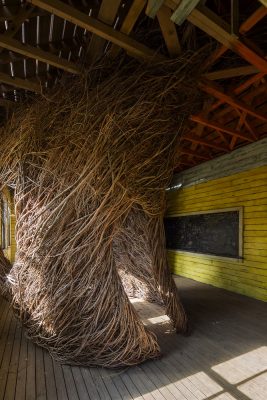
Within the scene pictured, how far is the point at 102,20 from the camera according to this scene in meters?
1.83

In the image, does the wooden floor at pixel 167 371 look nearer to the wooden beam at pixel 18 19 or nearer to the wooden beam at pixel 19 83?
the wooden beam at pixel 19 83

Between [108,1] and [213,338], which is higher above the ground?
[108,1]

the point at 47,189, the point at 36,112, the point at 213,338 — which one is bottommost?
the point at 213,338

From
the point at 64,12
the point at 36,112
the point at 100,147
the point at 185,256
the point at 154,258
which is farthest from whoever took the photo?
the point at 185,256

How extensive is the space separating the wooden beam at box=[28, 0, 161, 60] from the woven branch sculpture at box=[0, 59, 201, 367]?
139mm

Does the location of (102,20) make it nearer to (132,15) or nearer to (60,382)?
(132,15)

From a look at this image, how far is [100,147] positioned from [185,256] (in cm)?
518

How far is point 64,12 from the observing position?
1.64m

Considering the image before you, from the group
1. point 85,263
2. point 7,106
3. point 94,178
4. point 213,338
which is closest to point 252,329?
point 213,338

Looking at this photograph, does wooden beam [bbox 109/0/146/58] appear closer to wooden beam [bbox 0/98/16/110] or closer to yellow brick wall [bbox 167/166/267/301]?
wooden beam [bbox 0/98/16/110]

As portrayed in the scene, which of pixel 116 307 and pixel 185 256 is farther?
pixel 185 256

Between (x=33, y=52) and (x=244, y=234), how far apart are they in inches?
168

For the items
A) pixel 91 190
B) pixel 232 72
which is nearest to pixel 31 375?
pixel 91 190

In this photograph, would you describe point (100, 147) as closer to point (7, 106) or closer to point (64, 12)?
point (64, 12)
